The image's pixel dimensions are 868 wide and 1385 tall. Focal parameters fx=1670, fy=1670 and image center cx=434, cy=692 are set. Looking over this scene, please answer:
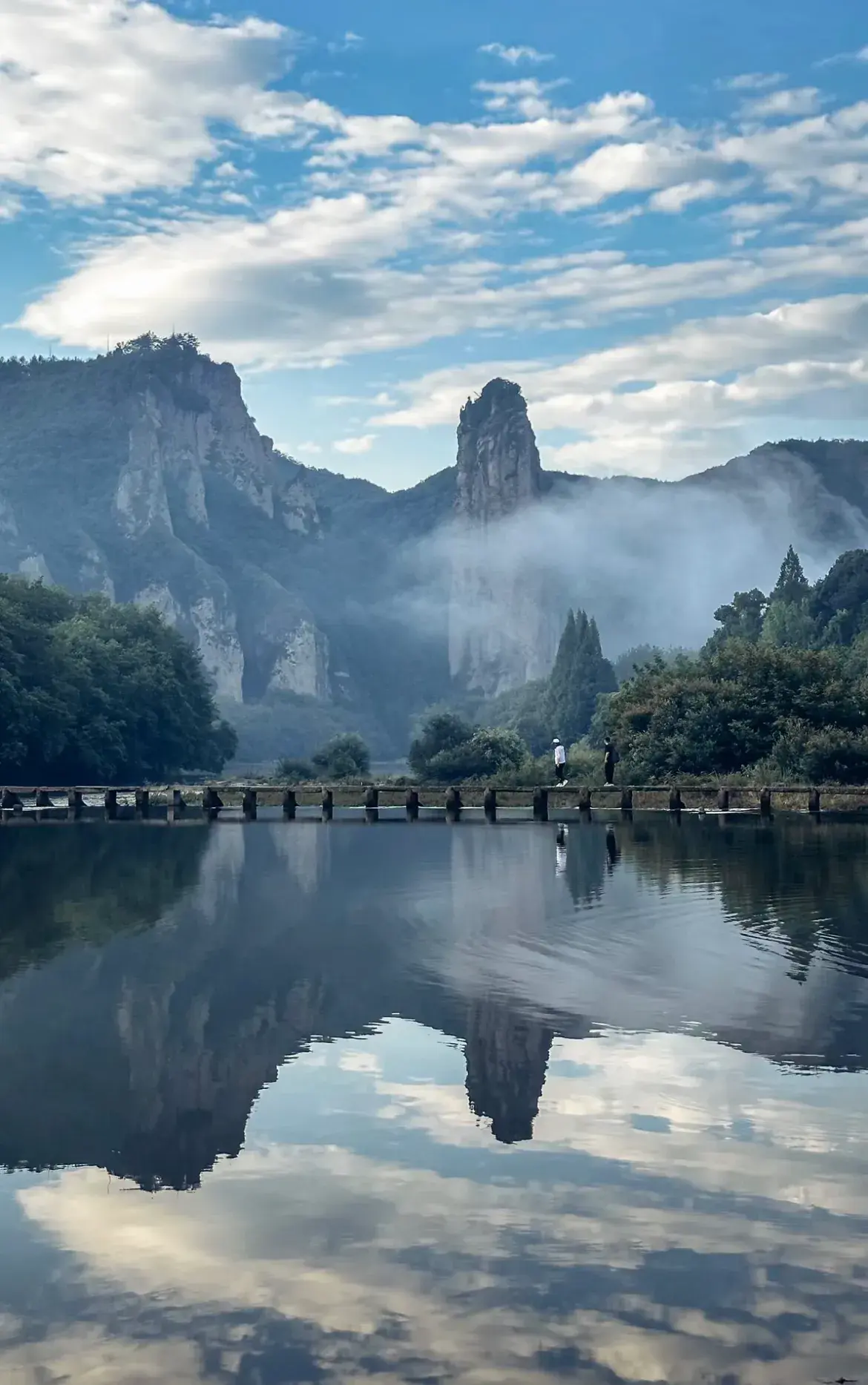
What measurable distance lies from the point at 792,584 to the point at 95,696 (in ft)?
206

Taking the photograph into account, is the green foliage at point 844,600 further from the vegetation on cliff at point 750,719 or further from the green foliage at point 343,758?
the vegetation on cliff at point 750,719

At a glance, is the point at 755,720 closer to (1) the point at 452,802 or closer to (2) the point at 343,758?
(1) the point at 452,802

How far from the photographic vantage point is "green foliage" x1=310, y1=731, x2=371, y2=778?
107 meters

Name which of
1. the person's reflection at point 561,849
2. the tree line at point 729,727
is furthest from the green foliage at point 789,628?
the person's reflection at point 561,849

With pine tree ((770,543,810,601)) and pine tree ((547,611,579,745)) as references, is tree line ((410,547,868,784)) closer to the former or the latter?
pine tree ((770,543,810,601))

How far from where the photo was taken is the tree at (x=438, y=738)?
102 m

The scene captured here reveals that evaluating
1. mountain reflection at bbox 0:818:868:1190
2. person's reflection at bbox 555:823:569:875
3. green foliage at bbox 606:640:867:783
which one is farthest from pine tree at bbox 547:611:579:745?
mountain reflection at bbox 0:818:868:1190

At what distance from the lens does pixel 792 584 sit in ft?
451

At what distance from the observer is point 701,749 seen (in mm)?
71562

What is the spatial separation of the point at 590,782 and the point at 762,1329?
64930mm

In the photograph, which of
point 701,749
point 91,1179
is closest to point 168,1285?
point 91,1179

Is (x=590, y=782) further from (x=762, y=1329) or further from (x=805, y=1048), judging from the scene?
(x=762, y=1329)

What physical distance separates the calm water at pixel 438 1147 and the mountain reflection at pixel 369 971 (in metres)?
0.09

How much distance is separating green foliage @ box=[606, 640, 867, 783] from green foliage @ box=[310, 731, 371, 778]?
3508cm
